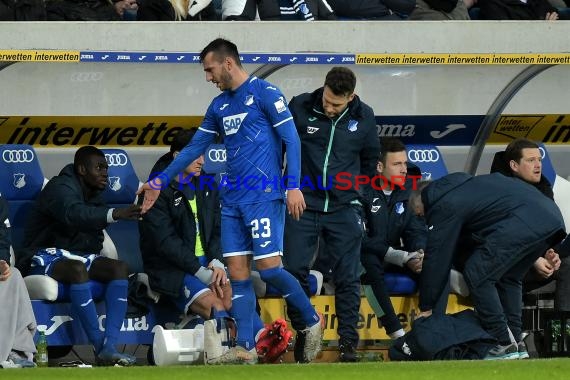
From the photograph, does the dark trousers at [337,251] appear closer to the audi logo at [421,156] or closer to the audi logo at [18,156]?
the audi logo at [421,156]

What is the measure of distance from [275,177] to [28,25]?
2956 millimetres

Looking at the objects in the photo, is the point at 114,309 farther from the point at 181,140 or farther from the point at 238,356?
the point at 238,356

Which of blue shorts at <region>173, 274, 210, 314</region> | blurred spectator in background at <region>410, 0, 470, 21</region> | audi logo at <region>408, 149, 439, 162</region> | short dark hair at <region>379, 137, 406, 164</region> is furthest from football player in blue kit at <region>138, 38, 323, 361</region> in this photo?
blurred spectator in background at <region>410, 0, 470, 21</region>

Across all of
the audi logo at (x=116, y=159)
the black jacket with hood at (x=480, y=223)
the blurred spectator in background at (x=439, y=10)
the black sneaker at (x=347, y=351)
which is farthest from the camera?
the blurred spectator in background at (x=439, y=10)

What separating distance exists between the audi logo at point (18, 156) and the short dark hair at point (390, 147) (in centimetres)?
259

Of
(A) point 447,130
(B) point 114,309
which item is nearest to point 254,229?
(B) point 114,309

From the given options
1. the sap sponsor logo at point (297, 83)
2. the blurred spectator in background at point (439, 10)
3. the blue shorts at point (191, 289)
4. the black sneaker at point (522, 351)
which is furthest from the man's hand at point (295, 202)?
the blurred spectator in background at point (439, 10)

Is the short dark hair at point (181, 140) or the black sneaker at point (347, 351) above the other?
the short dark hair at point (181, 140)

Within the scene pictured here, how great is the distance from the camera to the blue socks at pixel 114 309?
10.6 m

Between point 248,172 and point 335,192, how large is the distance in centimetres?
120

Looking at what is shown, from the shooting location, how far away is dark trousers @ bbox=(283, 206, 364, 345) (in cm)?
1034

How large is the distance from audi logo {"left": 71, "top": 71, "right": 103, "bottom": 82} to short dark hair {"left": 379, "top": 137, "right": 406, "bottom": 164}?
226 centimetres

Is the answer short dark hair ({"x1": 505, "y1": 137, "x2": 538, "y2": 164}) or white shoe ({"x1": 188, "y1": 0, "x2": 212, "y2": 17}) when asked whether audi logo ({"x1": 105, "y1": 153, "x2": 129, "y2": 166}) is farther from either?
short dark hair ({"x1": 505, "y1": 137, "x2": 538, "y2": 164})

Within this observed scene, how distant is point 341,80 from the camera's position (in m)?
10.2
